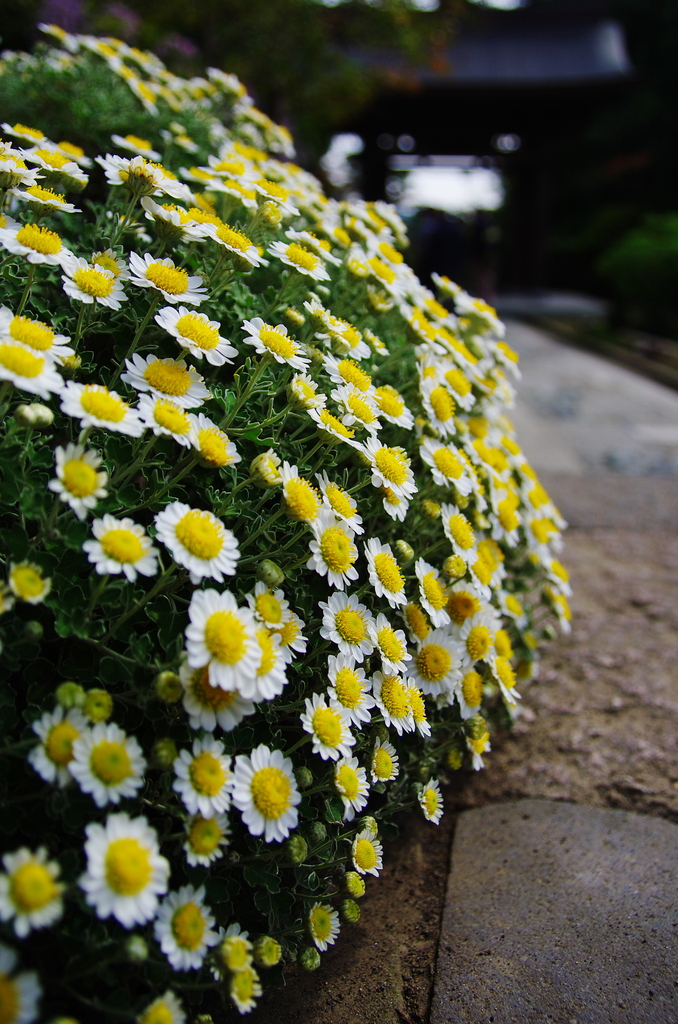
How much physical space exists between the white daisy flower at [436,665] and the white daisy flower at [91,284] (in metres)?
0.89

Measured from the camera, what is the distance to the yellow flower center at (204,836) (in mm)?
1053

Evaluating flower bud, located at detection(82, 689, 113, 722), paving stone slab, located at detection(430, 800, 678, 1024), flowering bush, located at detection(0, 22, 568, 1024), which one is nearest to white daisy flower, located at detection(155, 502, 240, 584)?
flowering bush, located at detection(0, 22, 568, 1024)

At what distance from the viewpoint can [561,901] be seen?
4.82 ft

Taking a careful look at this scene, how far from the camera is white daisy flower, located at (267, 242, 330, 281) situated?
5.32ft

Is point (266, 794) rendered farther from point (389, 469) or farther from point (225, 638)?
point (389, 469)

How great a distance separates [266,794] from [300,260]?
1.13 m

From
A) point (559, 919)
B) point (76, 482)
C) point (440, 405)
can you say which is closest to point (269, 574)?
point (76, 482)

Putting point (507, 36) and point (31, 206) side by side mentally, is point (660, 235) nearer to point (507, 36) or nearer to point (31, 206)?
point (507, 36)

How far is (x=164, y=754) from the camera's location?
3.48ft

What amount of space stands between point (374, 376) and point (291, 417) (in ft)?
1.17

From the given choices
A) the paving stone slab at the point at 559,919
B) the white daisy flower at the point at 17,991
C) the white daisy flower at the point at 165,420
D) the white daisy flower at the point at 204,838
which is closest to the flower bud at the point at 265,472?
the white daisy flower at the point at 165,420

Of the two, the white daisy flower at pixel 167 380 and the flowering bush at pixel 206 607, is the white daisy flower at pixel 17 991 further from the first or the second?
the white daisy flower at pixel 167 380

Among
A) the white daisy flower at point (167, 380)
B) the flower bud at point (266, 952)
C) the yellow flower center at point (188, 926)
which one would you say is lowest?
the flower bud at point (266, 952)

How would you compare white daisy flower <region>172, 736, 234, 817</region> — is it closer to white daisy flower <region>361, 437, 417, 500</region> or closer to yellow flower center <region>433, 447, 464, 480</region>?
white daisy flower <region>361, 437, 417, 500</region>
